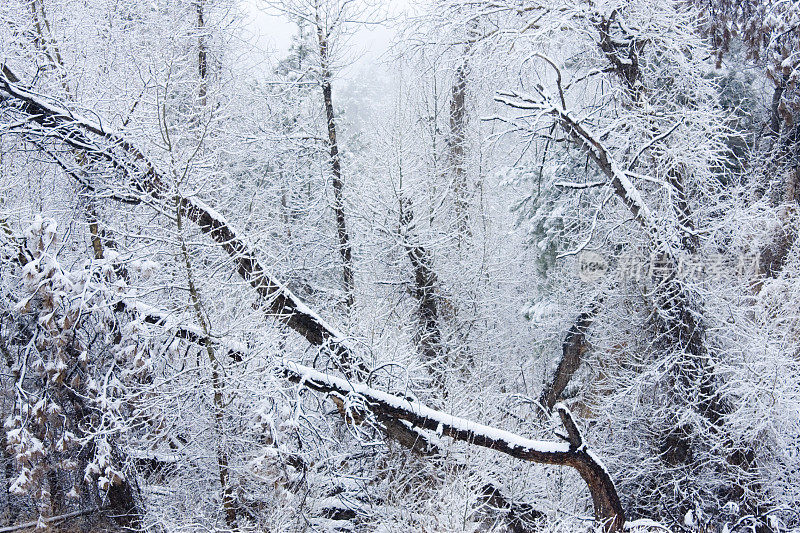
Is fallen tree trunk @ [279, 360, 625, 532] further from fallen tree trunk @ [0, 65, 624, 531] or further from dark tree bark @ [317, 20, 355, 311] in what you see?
dark tree bark @ [317, 20, 355, 311]

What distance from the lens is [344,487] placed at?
7.69 m

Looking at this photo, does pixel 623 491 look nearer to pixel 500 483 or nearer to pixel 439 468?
pixel 500 483

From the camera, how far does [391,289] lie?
12250 millimetres

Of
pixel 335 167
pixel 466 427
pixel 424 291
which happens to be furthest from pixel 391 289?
pixel 466 427

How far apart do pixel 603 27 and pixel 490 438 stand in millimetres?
6516

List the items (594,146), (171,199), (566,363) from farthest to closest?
(566,363), (594,146), (171,199)

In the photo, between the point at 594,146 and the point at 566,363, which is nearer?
the point at 594,146

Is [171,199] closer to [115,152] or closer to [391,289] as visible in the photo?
[115,152]

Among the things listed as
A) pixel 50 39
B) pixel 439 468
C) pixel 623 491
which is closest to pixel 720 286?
pixel 623 491

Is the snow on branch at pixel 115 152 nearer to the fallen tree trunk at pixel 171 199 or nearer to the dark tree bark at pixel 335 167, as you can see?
the fallen tree trunk at pixel 171 199

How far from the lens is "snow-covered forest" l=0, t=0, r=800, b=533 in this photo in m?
6.16

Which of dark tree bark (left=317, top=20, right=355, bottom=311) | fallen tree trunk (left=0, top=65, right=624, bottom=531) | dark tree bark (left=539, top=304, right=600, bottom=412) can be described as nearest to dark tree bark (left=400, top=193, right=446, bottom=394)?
dark tree bark (left=317, top=20, right=355, bottom=311)

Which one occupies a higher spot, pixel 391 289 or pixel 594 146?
pixel 594 146

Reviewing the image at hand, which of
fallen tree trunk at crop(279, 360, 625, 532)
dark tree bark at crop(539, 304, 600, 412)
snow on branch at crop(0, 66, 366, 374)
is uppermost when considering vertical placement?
snow on branch at crop(0, 66, 366, 374)
